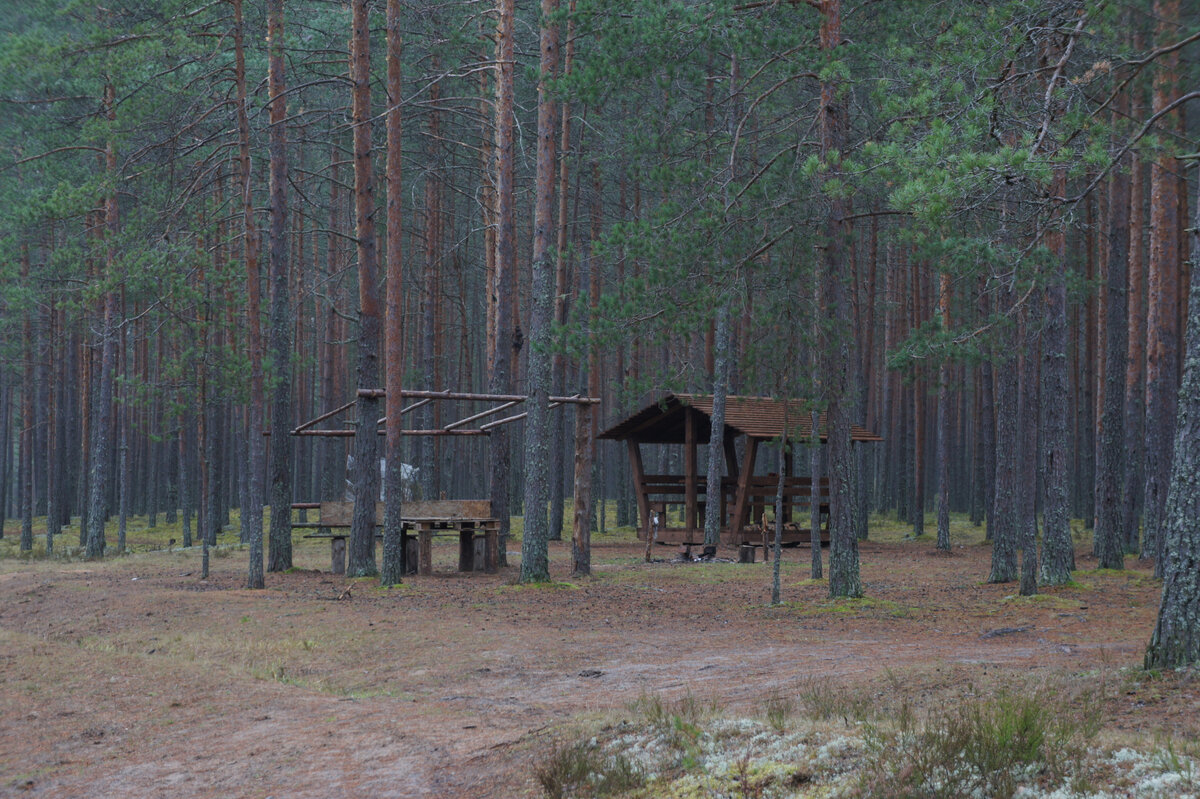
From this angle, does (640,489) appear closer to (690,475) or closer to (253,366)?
(690,475)

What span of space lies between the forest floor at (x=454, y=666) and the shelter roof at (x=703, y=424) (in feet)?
25.5

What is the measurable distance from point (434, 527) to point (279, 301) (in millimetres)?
4757

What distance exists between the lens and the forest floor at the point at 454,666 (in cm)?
639

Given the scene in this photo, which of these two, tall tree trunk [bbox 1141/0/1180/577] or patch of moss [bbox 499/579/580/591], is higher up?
tall tree trunk [bbox 1141/0/1180/577]

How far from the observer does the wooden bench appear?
1775 centimetres

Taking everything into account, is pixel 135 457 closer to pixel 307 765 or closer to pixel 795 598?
pixel 795 598

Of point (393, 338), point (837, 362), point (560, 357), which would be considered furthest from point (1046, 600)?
point (560, 357)

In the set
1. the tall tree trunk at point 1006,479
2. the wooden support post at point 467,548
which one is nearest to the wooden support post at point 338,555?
the wooden support post at point 467,548

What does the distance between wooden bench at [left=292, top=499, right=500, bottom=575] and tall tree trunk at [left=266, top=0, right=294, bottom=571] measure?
816 millimetres

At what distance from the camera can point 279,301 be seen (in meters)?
17.6

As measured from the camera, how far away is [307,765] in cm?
643

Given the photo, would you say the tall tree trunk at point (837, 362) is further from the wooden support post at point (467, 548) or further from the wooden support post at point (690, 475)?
the wooden support post at point (690, 475)

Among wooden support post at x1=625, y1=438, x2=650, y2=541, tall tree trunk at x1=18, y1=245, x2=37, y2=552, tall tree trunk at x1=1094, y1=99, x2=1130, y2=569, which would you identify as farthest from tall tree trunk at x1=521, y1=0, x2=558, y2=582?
tall tree trunk at x1=18, y1=245, x2=37, y2=552

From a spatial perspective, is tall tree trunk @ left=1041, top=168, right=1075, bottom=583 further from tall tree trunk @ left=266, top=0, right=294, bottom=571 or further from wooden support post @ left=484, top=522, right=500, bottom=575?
tall tree trunk @ left=266, top=0, right=294, bottom=571
